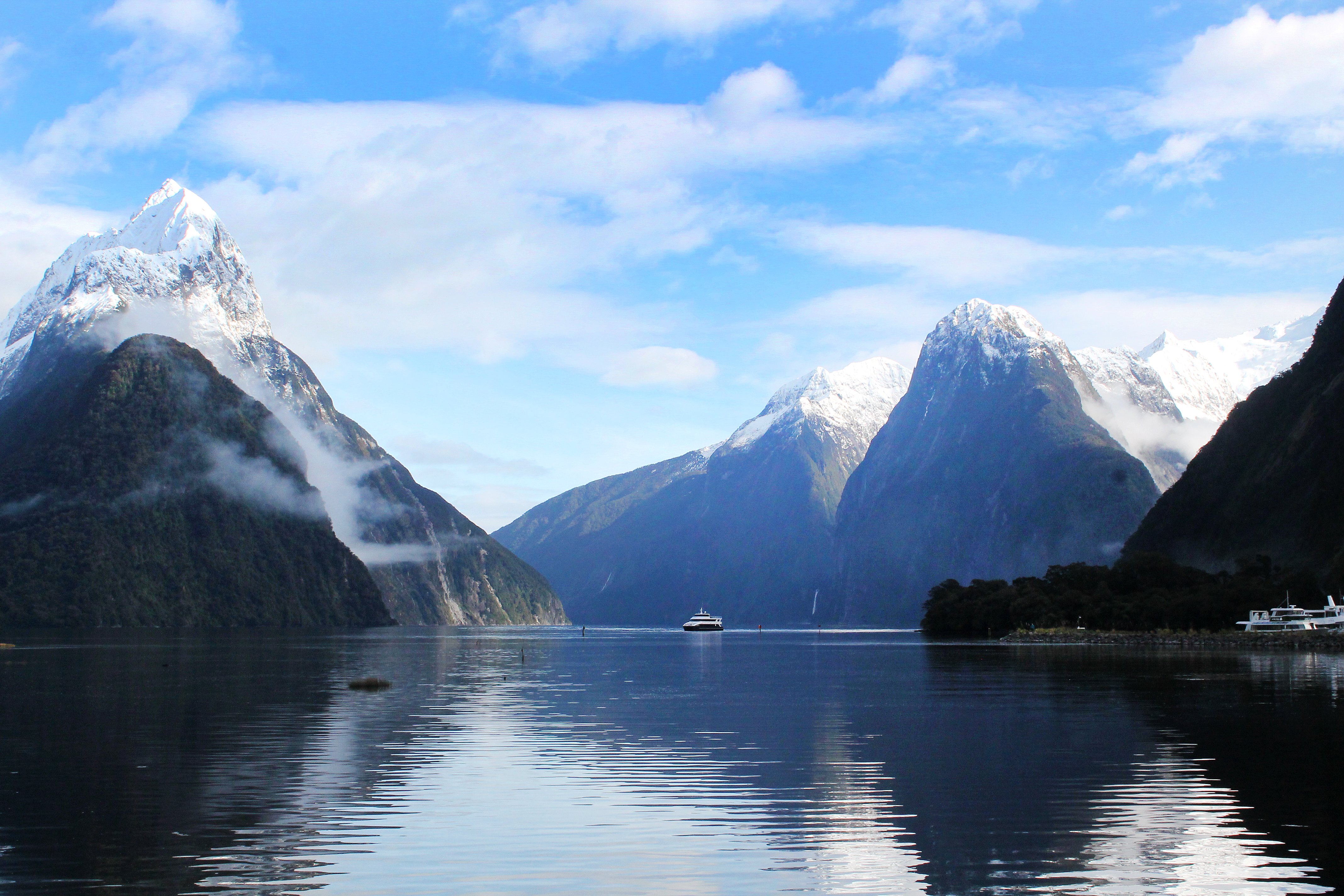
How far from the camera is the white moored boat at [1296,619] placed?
159375 mm

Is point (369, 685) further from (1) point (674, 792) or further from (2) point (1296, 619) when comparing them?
(2) point (1296, 619)

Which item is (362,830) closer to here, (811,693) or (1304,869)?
(1304,869)

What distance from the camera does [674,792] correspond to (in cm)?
3566

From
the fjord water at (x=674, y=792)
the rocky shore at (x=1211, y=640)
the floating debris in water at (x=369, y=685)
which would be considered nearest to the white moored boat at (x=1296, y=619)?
the rocky shore at (x=1211, y=640)

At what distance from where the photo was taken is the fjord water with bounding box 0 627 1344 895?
24.4 m

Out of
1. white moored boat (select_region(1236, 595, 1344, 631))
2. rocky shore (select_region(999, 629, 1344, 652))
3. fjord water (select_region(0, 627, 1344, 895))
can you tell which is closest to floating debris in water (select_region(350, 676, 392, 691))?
fjord water (select_region(0, 627, 1344, 895))

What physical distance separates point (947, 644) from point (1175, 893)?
165664 mm

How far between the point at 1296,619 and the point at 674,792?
15674 centimetres

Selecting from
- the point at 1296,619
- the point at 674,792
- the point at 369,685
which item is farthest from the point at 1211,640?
the point at 674,792

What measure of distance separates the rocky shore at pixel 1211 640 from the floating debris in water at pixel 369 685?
110 meters

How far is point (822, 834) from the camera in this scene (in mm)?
28594

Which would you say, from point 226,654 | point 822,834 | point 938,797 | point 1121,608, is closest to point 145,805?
point 822,834

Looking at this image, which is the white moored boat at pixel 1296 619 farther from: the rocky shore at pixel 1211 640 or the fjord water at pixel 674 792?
the fjord water at pixel 674 792

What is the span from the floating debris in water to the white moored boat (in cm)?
12282
